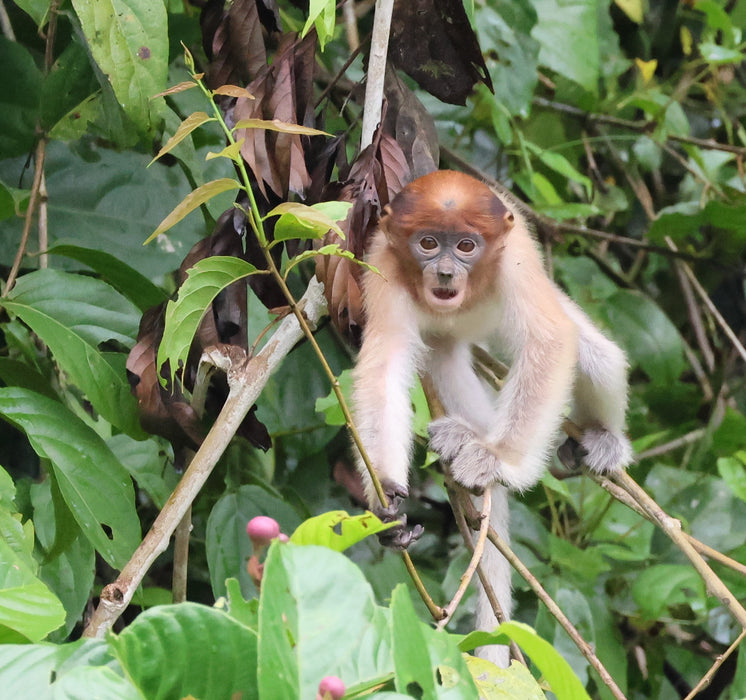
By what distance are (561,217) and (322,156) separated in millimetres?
1683

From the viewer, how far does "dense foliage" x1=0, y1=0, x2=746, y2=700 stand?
42.1 inches

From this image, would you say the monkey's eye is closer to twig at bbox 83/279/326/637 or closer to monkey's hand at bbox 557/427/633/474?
twig at bbox 83/279/326/637

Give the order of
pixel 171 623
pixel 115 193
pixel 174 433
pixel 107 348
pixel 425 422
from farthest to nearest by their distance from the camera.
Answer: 1. pixel 107 348
2. pixel 115 193
3. pixel 425 422
4. pixel 174 433
5. pixel 171 623

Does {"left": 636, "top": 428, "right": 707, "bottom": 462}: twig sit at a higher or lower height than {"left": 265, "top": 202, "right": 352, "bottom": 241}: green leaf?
lower

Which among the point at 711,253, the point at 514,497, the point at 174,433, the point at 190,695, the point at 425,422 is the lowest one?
the point at 514,497

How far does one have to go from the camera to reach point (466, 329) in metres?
2.96

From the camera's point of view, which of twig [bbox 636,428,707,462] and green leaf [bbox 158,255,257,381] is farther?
twig [bbox 636,428,707,462]

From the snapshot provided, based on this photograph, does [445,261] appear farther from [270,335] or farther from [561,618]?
[561,618]

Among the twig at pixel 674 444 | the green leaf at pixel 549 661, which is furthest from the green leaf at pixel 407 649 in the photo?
the twig at pixel 674 444

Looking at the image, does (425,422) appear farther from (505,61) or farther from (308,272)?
(505,61)

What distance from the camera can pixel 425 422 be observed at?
101 inches

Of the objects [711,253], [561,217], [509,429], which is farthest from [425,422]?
[711,253]

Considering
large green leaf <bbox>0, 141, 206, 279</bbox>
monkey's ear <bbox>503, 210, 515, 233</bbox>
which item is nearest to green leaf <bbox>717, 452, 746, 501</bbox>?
monkey's ear <bbox>503, 210, 515, 233</bbox>

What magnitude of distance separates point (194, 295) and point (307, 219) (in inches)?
12.9
